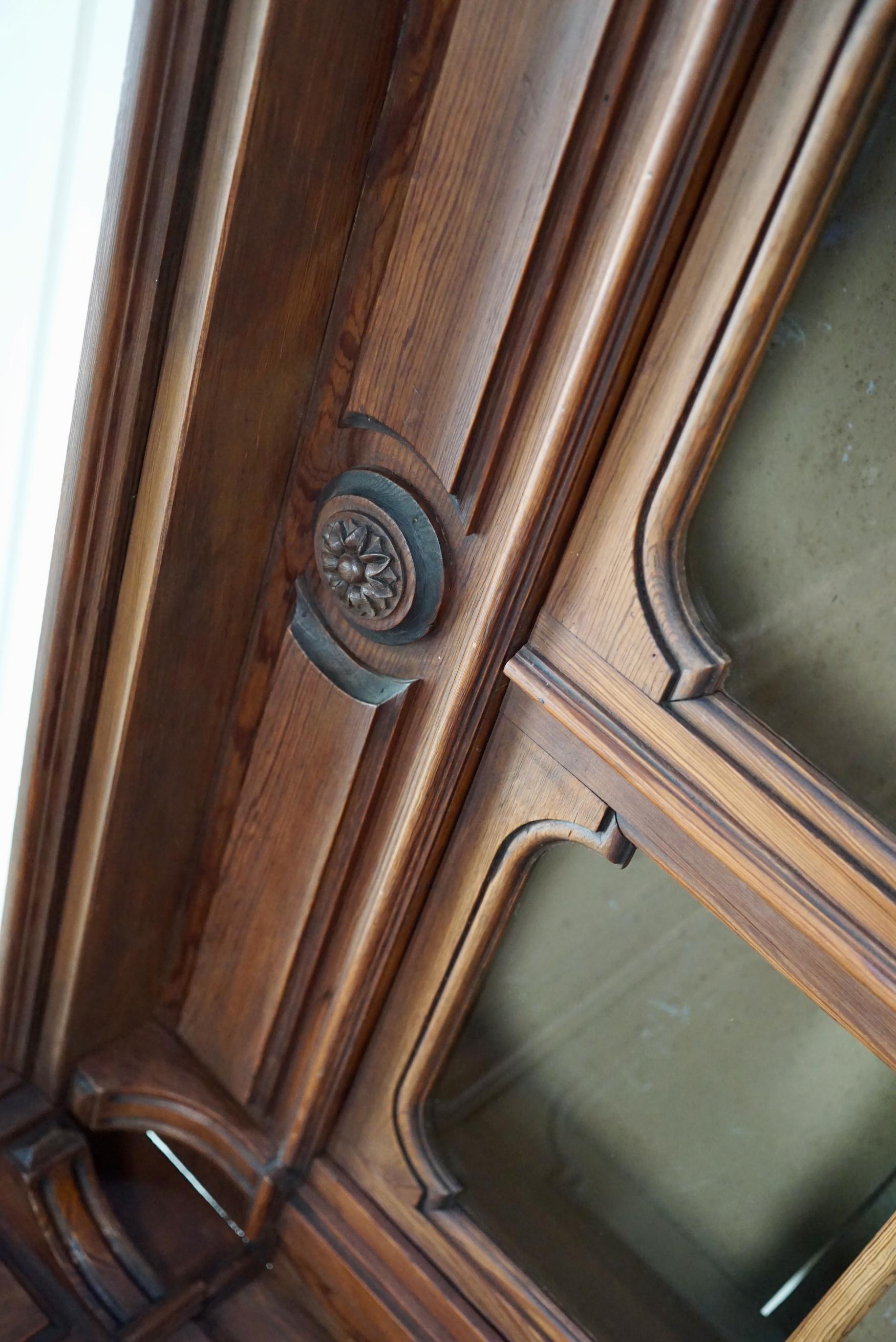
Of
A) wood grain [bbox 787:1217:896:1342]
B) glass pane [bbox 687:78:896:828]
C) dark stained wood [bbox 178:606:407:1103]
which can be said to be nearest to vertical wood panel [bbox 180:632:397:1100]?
dark stained wood [bbox 178:606:407:1103]

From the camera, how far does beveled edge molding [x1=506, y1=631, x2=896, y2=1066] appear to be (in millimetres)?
533

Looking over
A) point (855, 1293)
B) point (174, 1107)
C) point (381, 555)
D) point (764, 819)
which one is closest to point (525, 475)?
point (381, 555)

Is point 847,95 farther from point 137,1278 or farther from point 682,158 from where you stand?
point 137,1278

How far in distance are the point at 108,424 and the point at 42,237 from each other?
105 mm

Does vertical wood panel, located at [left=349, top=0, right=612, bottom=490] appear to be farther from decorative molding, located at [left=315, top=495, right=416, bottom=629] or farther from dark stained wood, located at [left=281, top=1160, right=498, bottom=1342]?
dark stained wood, located at [left=281, top=1160, right=498, bottom=1342]

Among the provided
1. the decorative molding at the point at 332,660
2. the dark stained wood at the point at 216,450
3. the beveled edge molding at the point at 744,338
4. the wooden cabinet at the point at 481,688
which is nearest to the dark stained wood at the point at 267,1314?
the wooden cabinet at the point at 481,688

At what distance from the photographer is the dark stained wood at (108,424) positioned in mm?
536

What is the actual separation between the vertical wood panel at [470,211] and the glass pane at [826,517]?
140 mm

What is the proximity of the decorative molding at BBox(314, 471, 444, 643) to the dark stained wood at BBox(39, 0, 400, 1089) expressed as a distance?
2.5 inches

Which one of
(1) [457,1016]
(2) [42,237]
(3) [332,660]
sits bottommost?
(1) [457,1016]

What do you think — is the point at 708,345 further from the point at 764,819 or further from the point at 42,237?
the point at 42,237

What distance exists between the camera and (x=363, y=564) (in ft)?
2.13

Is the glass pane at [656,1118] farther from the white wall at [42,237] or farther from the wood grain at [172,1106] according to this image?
the white wall at [42,237]

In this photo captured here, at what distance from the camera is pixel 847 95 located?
1.51 feet
